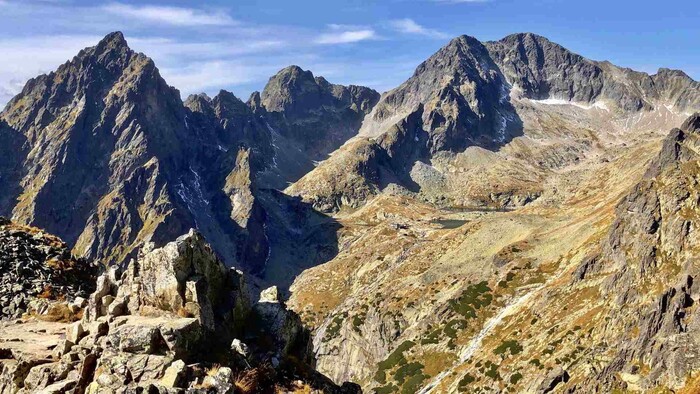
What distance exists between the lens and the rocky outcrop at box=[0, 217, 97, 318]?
39.1m

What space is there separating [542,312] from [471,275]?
36.1 metres

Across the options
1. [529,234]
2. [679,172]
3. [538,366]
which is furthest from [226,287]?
[529,234]

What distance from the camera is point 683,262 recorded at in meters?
83.5

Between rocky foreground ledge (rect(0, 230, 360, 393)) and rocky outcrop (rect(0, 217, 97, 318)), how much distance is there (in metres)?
4.52

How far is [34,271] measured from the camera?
4172 cm

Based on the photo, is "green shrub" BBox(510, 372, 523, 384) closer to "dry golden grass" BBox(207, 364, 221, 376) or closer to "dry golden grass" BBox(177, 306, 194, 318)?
"dry golden grass" BBox(177, 306, 194, 318)

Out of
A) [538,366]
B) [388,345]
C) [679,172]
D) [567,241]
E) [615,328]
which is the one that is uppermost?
[679,172]

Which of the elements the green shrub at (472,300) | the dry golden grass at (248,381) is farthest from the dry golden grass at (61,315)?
the green shrub at (472,300)

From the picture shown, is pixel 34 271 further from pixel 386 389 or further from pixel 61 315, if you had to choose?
pixel 386 389

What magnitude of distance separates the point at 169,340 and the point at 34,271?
82.8 feet

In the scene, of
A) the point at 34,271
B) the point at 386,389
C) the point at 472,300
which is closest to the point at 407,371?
the point at 386,389

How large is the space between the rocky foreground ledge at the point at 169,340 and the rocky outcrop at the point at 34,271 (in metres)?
4.52

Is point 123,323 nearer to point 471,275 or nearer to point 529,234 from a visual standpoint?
point 471,275

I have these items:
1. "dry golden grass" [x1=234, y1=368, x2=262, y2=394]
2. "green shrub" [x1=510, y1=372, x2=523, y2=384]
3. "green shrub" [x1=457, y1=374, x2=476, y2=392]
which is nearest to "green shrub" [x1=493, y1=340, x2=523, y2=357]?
"green shrub" [x1=457, y1=374, x2=476, y2=392]
